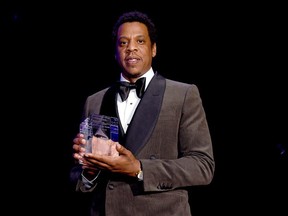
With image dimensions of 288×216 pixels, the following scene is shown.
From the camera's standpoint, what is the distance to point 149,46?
2057 mm

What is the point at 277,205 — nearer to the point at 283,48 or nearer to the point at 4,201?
the point at 283,48

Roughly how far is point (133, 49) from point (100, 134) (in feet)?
1.80

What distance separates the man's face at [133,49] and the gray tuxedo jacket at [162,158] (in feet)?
0.46

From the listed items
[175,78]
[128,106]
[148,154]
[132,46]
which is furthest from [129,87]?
[175,78]

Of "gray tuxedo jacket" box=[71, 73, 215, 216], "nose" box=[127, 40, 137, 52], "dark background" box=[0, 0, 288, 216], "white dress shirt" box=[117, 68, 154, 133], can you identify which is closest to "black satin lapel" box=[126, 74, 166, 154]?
"gray tuxedo jacket" box=[71, 73, 215, 216]

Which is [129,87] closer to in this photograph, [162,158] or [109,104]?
[109,104]

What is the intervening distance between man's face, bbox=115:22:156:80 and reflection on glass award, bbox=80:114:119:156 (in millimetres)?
425

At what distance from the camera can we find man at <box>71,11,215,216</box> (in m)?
1.64

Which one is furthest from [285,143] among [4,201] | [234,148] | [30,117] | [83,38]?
[4,201]

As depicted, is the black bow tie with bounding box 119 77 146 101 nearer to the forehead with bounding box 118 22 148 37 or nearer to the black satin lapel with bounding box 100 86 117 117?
the black satin lapel with bounding box 100 86 117 117

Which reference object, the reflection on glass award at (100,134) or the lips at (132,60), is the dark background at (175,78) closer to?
the lips at (132,60)

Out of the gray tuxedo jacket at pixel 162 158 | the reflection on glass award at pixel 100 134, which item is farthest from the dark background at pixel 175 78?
the reflection on glass award at pixel 100 134

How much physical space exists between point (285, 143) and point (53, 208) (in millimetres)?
1943

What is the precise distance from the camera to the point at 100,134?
5.21 feet
